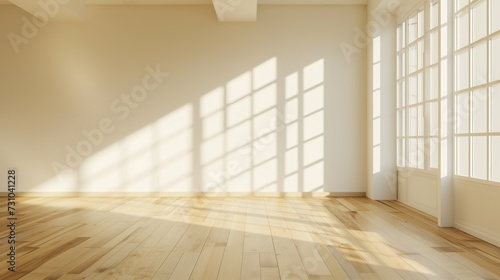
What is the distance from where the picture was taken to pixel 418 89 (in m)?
5.14

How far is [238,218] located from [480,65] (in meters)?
2.59

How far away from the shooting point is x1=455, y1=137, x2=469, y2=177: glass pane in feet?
12.9

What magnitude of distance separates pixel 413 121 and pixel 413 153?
37cm

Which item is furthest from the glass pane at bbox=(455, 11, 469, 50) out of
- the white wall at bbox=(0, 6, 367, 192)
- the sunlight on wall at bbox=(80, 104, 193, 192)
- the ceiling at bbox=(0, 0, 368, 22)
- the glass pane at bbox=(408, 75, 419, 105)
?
the sunlight on wall at bbox=(80, 104, 193, 192)

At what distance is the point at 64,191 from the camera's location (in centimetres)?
642

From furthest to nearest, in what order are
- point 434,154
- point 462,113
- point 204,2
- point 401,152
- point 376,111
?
point 204,2 → point 376,111 → point 401,152 → point 434,154 → point 462,113

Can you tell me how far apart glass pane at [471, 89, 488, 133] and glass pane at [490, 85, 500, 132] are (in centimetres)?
8

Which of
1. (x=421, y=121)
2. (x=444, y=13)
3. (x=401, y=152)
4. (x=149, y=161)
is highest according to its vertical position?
(x=444, y=13)

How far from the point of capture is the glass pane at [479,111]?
3.63 m

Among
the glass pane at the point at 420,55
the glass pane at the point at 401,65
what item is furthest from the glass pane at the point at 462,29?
the glass pane at the point at 401,65

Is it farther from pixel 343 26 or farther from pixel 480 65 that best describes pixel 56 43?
pixel 480 65

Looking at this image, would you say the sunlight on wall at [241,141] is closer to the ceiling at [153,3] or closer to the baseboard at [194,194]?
the baseboard at [194,194]

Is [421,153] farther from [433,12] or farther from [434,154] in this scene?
[433,12]

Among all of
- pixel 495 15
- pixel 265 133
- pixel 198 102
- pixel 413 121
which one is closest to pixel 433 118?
pixel 413 121
